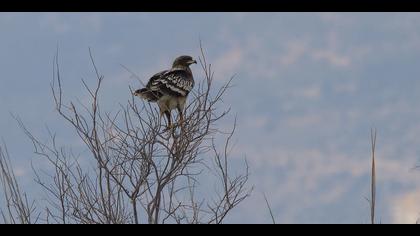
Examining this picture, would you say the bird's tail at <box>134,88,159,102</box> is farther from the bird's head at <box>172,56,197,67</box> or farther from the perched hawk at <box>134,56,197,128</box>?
the bird's head at <box>172,56,197,67</box>

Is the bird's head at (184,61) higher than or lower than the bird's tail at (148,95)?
higher

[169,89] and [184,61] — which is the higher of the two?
[184,61]

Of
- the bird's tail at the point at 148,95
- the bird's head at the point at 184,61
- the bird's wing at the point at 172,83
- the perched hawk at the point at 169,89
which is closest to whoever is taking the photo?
the bird's tail at the point at 148,95

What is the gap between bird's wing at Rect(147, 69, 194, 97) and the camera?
311 inches

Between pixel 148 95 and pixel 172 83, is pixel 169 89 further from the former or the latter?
pixel 148 95

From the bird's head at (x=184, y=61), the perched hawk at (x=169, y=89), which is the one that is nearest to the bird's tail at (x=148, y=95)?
the perched hawk at (x=169, y=89)

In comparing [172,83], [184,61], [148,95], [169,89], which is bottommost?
[148,95]

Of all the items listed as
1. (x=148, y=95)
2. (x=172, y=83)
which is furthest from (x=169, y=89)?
(x=148, y=95)

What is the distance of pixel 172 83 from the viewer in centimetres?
802

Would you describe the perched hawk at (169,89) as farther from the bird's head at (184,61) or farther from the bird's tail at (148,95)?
the bird's head at (184,61)

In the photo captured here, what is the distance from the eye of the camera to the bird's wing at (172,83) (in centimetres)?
790

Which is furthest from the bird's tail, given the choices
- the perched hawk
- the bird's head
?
the bird's head

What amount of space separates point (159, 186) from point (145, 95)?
2.02m
